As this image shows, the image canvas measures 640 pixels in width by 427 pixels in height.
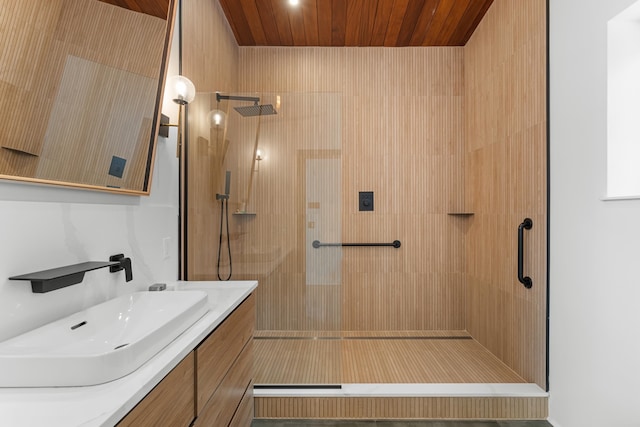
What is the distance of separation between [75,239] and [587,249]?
6.79 ft

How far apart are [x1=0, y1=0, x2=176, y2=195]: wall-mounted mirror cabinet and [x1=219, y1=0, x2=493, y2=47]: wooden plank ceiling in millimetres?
1047

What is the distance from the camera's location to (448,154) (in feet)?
9.35

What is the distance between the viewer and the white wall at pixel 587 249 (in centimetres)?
131

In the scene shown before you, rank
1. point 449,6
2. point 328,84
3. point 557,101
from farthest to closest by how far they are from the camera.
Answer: point 328,84
point 449,6
point 557,101

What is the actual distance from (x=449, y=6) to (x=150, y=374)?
2720mm

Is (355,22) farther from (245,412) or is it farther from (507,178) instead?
(245,412)

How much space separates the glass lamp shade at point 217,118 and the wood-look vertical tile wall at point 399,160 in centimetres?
110

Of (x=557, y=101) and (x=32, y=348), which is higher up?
(x=557, y=101)

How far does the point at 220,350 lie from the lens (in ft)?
3.86

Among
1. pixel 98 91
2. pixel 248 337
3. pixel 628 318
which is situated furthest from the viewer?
pixel 248 337

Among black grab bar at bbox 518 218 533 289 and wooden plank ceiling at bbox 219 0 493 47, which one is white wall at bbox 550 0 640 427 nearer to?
black grab bar at bbox 518 218 533 289

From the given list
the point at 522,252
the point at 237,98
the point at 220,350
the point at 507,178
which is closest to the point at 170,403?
the point at 220,350

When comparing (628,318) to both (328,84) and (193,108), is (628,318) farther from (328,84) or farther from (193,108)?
(328,84)

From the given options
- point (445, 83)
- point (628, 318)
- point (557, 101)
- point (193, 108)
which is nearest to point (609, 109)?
point (557, 101)
